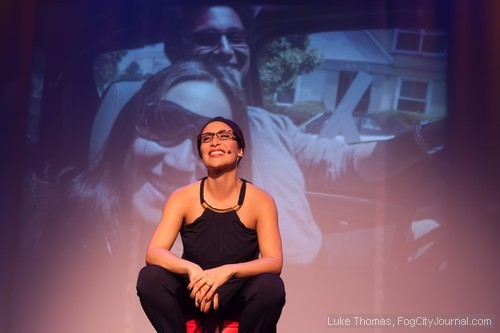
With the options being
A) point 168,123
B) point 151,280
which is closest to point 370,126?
point 168,123

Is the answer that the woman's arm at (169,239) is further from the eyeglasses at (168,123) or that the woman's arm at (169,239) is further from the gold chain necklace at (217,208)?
the eyeglasses at (168,123)

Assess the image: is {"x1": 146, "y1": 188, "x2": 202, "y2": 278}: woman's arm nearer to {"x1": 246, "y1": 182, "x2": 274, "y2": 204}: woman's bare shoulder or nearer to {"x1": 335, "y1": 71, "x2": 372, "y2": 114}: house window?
{"x1": 246, "y1": 182, "x2": 274, "y2": 204}: woman's bare shoulder

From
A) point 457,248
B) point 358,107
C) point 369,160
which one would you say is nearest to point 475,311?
point 457,248

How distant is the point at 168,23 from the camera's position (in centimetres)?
341

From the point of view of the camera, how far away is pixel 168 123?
3344mm

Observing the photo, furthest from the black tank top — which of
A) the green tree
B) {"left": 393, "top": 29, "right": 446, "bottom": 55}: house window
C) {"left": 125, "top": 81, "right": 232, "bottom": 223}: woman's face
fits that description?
{"left": 393, "top": 29, "right": 446, "bottom": 55}: house window

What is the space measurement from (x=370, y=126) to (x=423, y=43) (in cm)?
60

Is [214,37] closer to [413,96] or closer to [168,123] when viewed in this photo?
[168,123]

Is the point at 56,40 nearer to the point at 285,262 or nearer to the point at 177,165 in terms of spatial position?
the point at 177,165

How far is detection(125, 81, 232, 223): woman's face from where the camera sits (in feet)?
10.9

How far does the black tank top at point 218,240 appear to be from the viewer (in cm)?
184

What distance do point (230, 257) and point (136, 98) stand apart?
1.82 m

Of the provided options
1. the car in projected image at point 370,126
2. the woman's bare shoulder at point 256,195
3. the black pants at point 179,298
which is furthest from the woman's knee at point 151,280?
the car in projected image at point 370,126

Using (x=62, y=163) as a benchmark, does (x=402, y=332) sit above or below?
below
